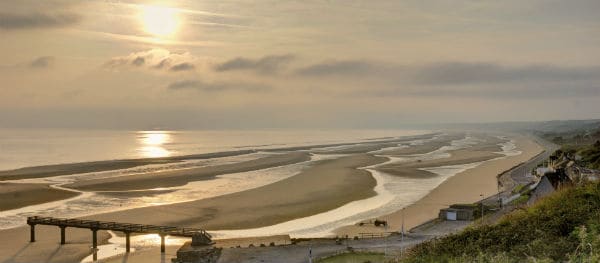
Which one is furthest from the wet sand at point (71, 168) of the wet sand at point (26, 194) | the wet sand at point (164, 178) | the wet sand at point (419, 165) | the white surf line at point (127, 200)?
the wet sand at point (419, 165)

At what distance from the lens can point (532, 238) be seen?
1360 centimetres

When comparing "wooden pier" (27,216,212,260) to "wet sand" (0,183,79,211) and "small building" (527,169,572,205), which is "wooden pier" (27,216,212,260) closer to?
"wet sand" (0,183,79,211)

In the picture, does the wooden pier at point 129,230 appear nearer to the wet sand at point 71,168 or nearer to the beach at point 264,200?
the beach at point 264,200


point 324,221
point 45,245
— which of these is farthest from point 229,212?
point 45,245

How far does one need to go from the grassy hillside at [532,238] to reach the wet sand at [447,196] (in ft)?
61.4

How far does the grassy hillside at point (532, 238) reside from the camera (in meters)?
Result: 12.3

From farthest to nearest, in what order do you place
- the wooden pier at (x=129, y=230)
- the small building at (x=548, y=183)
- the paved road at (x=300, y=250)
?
1. the small building at (x=548, y=183)
2. the wooden pier at (x=129, y=230)
3. the paved road at (x=300, y=250)

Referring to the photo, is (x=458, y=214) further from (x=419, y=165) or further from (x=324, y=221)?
(x=419, y=165)

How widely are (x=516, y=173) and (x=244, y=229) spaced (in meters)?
41.5

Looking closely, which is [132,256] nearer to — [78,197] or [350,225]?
[350,225]

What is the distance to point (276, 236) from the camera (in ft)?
109

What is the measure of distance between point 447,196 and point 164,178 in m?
31.3

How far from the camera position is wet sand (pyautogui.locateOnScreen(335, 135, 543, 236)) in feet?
118

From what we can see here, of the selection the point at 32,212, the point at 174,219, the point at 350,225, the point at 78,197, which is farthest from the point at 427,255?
the point at 78,197
